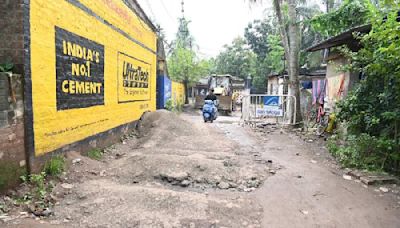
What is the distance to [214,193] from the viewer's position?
4.68 metres

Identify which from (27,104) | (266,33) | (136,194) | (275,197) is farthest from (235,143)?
(266,33)

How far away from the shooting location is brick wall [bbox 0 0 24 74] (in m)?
4.16

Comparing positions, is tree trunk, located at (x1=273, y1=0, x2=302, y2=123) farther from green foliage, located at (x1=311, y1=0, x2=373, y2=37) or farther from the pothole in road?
the pothole in road

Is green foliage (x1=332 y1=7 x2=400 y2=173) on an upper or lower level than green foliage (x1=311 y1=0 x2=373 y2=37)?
lower

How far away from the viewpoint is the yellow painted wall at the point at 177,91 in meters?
19.5

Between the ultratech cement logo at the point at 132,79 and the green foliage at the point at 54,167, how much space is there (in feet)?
11.7

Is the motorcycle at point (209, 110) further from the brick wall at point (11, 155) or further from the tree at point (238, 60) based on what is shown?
the tree at point (238, 60)

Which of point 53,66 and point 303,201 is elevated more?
point 53,66

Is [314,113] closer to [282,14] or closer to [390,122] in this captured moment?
[282,14]

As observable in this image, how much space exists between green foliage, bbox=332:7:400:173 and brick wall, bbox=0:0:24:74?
562 centimetres

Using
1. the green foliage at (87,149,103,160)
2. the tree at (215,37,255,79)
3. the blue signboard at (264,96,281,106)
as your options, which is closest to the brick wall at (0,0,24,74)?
the green foliage at (87,149,103,160)

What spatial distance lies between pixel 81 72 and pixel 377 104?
6.21 meters

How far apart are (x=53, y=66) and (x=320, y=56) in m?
20.6

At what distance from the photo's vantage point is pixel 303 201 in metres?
4.41
